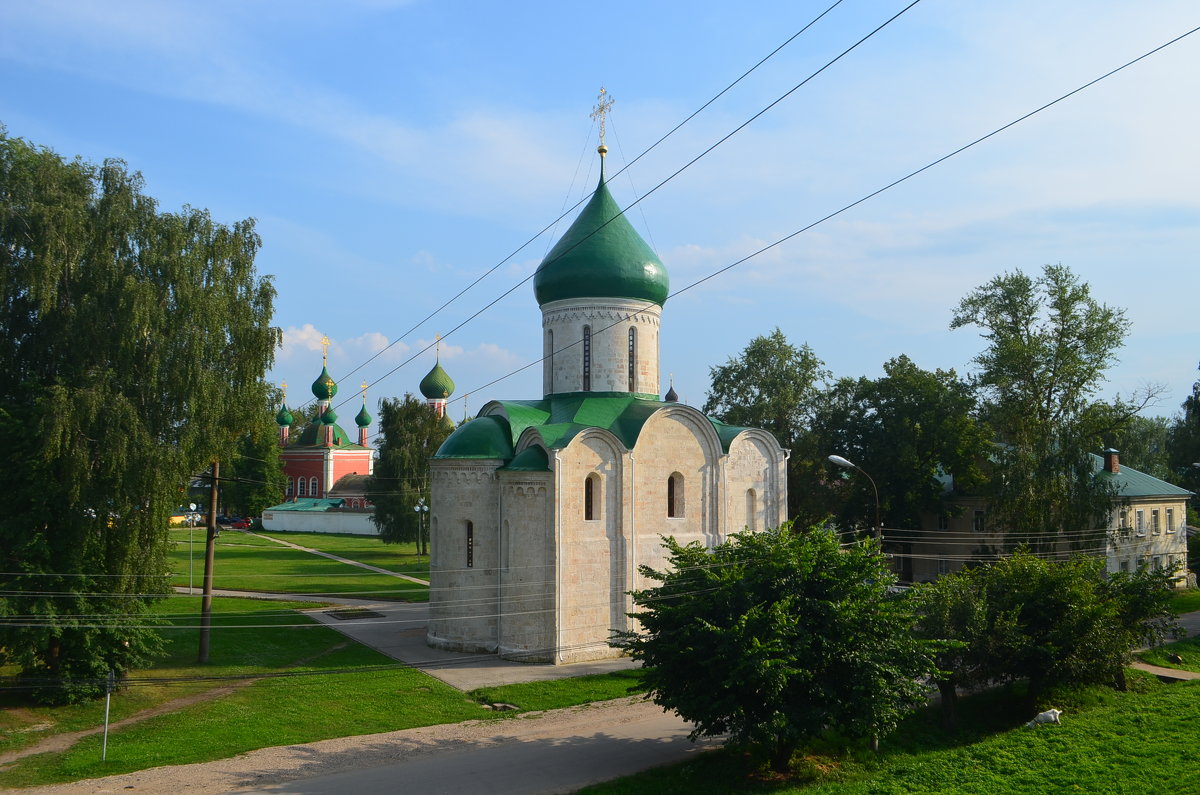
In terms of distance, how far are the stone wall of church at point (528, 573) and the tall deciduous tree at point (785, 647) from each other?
23.4 ft

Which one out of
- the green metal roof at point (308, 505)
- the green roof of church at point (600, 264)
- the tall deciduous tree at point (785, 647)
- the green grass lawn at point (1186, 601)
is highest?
the green roof of church at point (600, 264)

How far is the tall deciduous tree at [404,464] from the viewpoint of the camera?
41.8 metres

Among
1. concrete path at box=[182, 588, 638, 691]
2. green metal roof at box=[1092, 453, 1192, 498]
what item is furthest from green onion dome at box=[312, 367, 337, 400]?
green metal roof at box=[1092, 453, 1192, 498]

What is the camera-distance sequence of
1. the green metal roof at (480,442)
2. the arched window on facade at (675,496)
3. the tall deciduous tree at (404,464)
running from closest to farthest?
1. the green metal roof at (480,442)
2. the arched window on facade at (675,496)
3. the tall deciduous tree at (404,464)

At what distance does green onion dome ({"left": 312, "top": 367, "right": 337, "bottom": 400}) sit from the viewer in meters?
63.0

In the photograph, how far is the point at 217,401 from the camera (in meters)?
18.4

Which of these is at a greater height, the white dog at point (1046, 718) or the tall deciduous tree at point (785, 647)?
the tall deciduous tree at point (785, 647)

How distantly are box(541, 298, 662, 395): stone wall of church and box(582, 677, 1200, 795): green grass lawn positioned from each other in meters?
11.8

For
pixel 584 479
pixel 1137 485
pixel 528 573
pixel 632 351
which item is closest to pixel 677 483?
pixel 584 479

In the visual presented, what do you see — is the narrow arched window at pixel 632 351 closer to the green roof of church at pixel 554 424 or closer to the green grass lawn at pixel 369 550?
the green roof of church at pixel 554 424

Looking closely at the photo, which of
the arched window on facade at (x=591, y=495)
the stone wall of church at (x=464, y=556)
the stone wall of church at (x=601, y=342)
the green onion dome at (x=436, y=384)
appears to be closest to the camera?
the arched window on facade at (x=591, y=495)

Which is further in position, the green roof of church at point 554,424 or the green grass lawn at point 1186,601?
the green grass lawn at point 1186,601

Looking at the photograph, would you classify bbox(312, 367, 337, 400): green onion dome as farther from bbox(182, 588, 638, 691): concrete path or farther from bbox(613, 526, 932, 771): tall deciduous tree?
bbox(613, 526, 932, 771): tall deciduous tree

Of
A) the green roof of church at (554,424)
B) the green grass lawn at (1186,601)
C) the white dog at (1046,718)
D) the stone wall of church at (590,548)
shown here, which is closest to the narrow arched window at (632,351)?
the green roof of church at (554,424)
